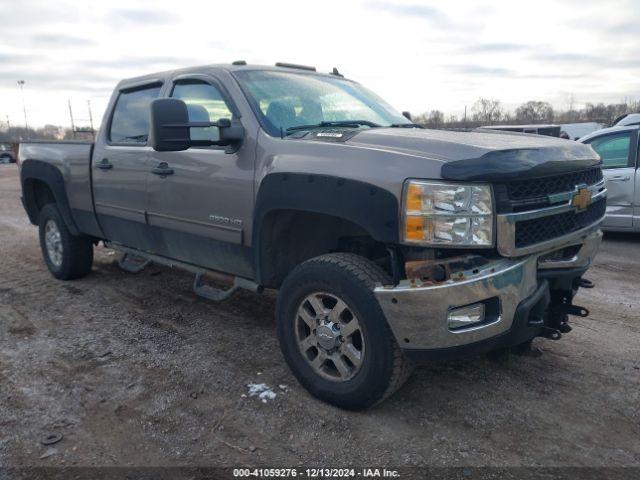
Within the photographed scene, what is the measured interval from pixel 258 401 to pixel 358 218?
4.24ft

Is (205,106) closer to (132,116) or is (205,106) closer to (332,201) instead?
(132,116)

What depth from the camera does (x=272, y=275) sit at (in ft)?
11.7

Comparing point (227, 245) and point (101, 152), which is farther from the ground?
point (101, 152)

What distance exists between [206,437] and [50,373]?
146 cm

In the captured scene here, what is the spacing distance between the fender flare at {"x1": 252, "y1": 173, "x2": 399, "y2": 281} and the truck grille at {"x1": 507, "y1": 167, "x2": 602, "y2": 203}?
0.61m

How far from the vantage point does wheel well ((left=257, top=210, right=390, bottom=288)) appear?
11.1ft

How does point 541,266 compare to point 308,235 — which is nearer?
point 541,266

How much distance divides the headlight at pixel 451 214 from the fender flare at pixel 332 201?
12 centimetres

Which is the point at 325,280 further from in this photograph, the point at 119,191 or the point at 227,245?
the point at 119,191

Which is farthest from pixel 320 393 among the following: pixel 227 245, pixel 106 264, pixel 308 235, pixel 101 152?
pixel 106 264

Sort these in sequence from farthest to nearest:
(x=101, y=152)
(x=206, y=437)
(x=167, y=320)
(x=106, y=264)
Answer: (x=106, y=264) → (x=101, y=152) → (x=167, y=320) → (x=206, y=437)

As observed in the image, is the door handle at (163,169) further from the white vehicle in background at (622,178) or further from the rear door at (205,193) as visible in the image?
the white vehicle in background at (622,178)

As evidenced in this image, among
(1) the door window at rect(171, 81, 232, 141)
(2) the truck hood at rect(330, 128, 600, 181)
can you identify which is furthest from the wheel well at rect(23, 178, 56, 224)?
(2) the truck hood at rect(330, 128, 600, 181)

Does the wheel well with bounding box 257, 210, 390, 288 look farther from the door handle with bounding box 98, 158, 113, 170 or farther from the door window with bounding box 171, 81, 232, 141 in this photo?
the door handle with bounding box 98, 158, 113, 170
